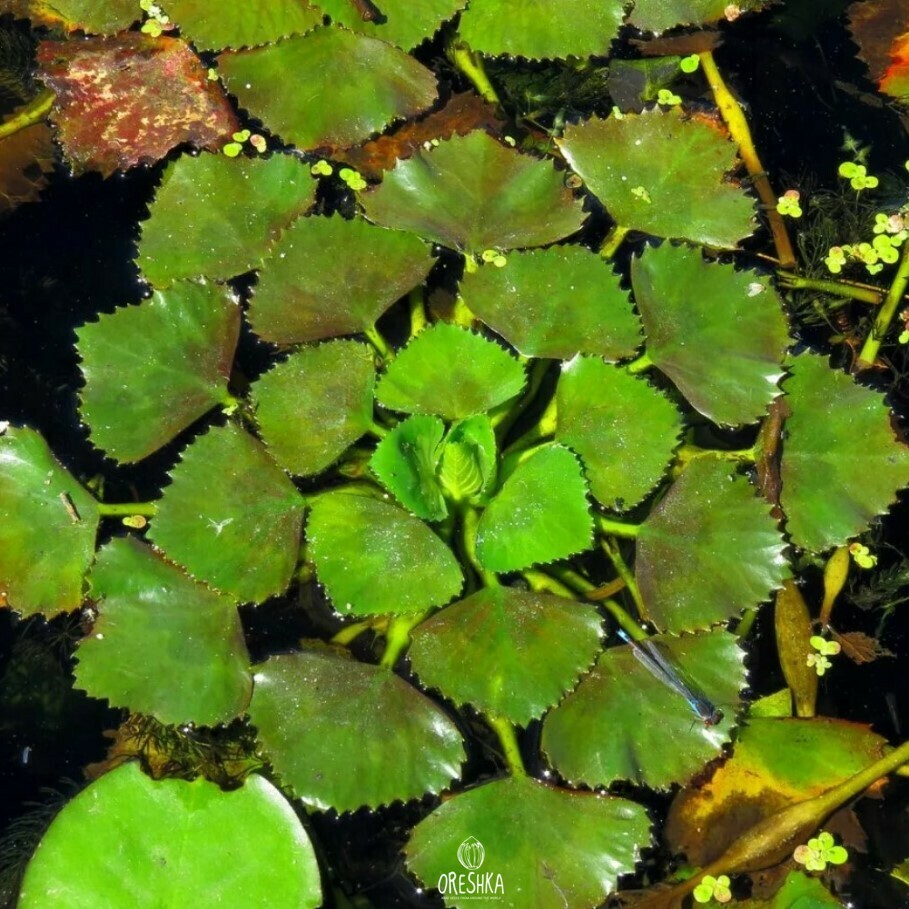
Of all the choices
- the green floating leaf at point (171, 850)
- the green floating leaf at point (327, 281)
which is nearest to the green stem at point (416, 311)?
the green floating leaf at point (327, 281)

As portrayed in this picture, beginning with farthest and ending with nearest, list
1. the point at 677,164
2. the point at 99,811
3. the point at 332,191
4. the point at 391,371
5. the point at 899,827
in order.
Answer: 1. the point at 332,191
2. the point at 677,164
3. the point at 899,827
4. the point at 391,371
5. the point at 99,811

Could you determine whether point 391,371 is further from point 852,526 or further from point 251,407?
point 852,526

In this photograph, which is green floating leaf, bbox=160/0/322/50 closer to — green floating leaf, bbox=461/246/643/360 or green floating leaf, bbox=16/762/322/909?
green floating leaf, bbox=461/246/643/360

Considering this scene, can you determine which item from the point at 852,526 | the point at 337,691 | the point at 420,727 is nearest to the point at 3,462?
the point at 337,691

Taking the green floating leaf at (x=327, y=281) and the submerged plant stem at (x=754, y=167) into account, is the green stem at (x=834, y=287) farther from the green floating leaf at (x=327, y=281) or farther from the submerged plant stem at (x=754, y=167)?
the green floating leaf at (x=327, y=281)

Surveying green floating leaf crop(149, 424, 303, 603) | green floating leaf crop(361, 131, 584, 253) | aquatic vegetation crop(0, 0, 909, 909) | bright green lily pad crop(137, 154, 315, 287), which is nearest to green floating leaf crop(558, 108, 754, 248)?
aquatic vegetation crop(0, 0, 909, 909)

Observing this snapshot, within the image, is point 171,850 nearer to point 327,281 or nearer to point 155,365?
point 155,365

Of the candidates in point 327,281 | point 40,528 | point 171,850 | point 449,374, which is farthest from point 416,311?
point 171,850
